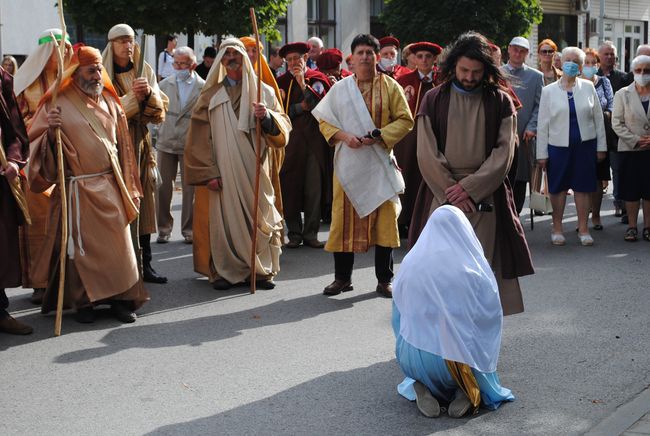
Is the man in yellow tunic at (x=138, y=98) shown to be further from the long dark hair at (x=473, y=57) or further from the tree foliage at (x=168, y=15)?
the tree foliage at (x=168, y=15)

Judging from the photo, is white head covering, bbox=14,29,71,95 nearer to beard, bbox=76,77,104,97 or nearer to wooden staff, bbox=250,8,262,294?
beard, bbox=76,77,104,97

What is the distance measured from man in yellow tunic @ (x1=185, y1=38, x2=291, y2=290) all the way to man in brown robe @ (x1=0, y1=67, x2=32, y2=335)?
6.18 ft

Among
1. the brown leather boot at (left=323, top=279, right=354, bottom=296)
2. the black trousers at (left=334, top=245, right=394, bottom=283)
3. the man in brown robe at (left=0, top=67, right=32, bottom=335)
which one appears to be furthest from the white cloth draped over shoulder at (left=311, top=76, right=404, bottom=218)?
the man in brown robe at (left=0, top=67, right=32, bottom=335)

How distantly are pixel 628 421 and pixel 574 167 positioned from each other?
6184 millimetres

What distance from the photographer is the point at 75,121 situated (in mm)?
7500

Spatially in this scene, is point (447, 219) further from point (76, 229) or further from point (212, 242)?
Answer: point (212, 242)

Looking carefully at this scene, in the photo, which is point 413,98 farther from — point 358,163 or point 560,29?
point 560,29

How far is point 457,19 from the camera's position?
29578 millimetres

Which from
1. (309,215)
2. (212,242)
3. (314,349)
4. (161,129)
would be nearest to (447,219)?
(314,349)

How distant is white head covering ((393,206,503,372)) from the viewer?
5344 millimetres

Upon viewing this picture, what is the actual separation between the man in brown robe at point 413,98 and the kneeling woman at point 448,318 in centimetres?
571

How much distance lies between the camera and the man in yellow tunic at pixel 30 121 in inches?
317

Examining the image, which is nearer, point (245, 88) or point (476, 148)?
point (476, 148)

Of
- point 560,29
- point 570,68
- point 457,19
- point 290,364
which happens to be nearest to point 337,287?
point 290,364
